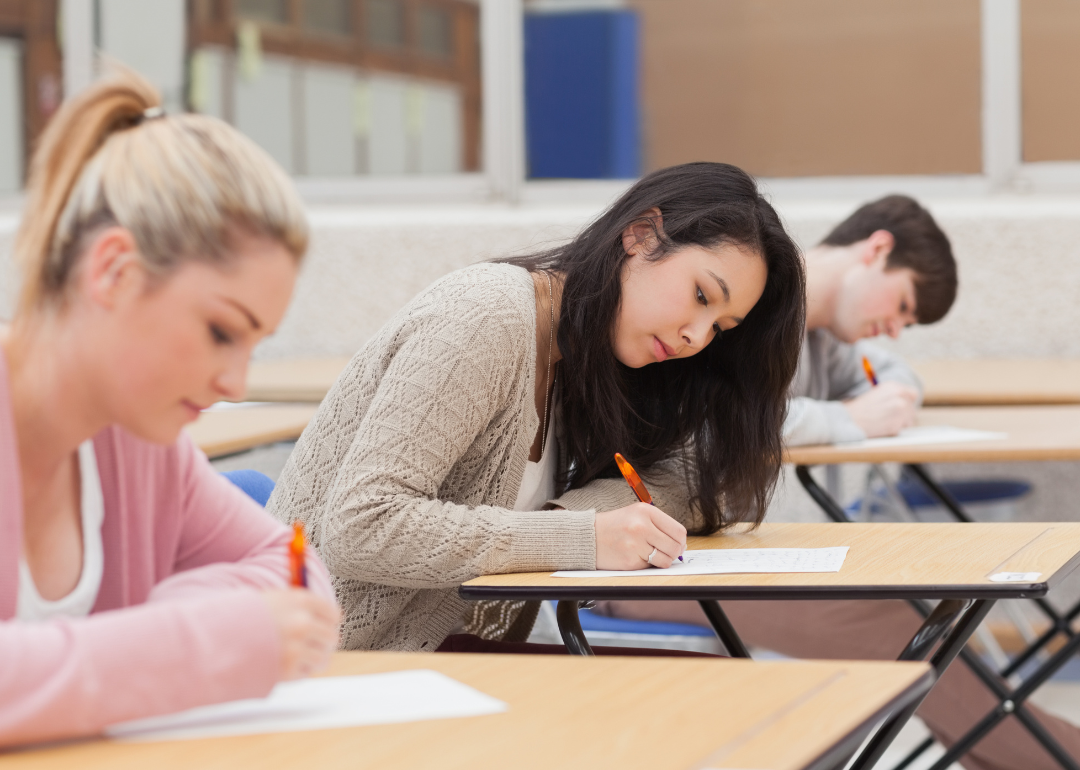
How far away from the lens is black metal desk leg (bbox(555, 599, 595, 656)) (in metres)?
1.38

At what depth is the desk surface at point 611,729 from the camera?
805 mm

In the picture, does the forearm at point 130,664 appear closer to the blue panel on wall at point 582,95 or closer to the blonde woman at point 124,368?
the blonde woman at point 124,368

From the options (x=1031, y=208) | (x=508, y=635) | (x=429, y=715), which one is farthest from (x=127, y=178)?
(x=1031, y=208)

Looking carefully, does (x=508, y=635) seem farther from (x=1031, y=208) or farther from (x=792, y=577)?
(x=1031, y=208)

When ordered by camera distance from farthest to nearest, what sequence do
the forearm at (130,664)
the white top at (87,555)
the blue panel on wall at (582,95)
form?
the blue panel on wall at (582,95) < the white top at (87,555) < the forearm at (130,664)

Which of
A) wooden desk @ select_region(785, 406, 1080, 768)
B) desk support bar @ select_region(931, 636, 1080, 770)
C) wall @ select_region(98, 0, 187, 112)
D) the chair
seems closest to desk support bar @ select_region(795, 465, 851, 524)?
wooden desk @ select_region(785, 406, 1080, 768)

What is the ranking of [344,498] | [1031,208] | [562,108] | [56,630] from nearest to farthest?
[56,630] < [344,498] < [1031,208] < [562,108]

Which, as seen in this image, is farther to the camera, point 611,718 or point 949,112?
point 949,112

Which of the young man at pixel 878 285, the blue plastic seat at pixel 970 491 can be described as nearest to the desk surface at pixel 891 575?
the young man at pixel 878 285

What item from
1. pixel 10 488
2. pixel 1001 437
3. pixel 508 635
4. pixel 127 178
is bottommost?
pixel 508 635

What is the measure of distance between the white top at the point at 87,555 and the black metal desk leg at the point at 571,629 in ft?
1.75

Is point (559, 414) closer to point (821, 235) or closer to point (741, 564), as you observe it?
point (741, 564)

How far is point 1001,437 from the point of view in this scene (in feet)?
7.41

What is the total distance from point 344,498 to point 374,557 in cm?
7
